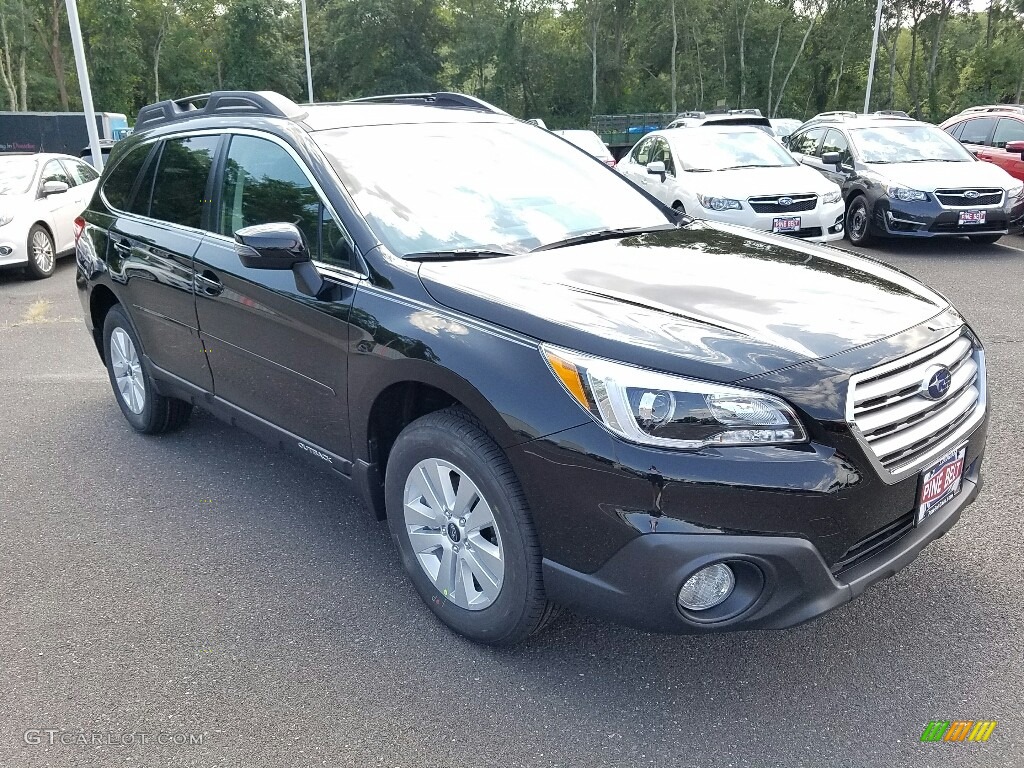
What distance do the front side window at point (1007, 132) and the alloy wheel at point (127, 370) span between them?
12.1 metres

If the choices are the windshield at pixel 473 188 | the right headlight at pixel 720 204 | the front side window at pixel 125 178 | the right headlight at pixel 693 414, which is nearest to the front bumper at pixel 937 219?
the right headlight at pixel 720 204

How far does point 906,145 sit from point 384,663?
11.0 metres

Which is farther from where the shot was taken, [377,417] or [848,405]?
[377,417]

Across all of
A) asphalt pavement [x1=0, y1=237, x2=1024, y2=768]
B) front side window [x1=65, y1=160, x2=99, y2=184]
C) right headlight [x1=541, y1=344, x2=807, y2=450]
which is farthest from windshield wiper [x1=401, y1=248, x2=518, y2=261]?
front side window [x1=65, y1=160, x2=99, y2=184]

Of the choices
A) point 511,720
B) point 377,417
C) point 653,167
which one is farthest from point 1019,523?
point 653,167

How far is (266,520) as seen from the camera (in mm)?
3961

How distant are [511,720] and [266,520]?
1.81 meters

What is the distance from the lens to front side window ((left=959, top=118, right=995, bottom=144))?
12711mm

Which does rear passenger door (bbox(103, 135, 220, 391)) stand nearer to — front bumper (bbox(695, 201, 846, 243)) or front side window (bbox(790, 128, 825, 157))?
front bumper (bbox(695, 201, 846, 243))

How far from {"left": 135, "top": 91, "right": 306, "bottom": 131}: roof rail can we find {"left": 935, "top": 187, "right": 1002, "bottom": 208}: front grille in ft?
27.7

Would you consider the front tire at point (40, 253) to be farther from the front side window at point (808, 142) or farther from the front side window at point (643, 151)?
the front side window at point (808, 142)

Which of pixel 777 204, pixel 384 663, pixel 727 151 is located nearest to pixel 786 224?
pixel 777 204

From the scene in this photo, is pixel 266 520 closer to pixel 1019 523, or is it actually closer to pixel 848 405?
pixel 848 405

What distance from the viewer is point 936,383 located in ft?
8.64
